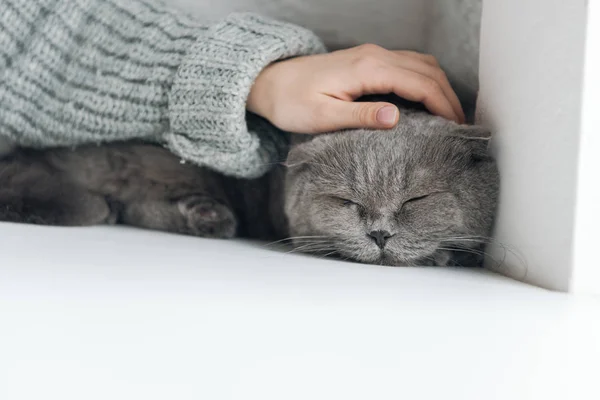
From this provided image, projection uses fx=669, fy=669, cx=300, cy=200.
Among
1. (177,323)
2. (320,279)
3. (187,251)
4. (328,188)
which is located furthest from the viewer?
(328,188)

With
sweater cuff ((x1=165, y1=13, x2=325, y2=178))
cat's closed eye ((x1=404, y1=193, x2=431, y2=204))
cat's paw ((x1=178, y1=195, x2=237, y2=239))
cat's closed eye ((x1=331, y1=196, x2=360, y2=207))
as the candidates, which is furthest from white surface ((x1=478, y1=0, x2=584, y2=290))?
cat's paw ((x1=178, y1=195, x2=237, y2=239))

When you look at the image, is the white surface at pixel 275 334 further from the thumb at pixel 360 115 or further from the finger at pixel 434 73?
the finger at pixel 434 73

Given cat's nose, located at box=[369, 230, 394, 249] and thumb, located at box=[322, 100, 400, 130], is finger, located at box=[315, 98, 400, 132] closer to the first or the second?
thumb, located at box=[322, 100, 400, 130]

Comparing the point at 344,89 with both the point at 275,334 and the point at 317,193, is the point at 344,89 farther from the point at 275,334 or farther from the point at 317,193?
the point at 275,334

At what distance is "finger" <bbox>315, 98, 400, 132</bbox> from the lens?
1.07m

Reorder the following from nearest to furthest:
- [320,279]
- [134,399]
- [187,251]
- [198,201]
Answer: [134,399] < [320,279] < [187,251] < [198,201]

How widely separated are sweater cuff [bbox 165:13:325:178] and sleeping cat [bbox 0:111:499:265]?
0.11m

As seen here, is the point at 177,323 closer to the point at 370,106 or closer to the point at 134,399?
the point at 134,399

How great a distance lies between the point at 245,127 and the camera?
115 cm

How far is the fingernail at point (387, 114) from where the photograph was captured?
1063 mm

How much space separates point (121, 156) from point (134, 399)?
0.98 meters

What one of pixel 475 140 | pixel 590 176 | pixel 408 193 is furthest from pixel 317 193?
pixel 590 176

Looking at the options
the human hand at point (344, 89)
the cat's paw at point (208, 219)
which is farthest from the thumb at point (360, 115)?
the cat's paw at point (208, 219)

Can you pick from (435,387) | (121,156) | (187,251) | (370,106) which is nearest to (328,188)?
(370,106)
